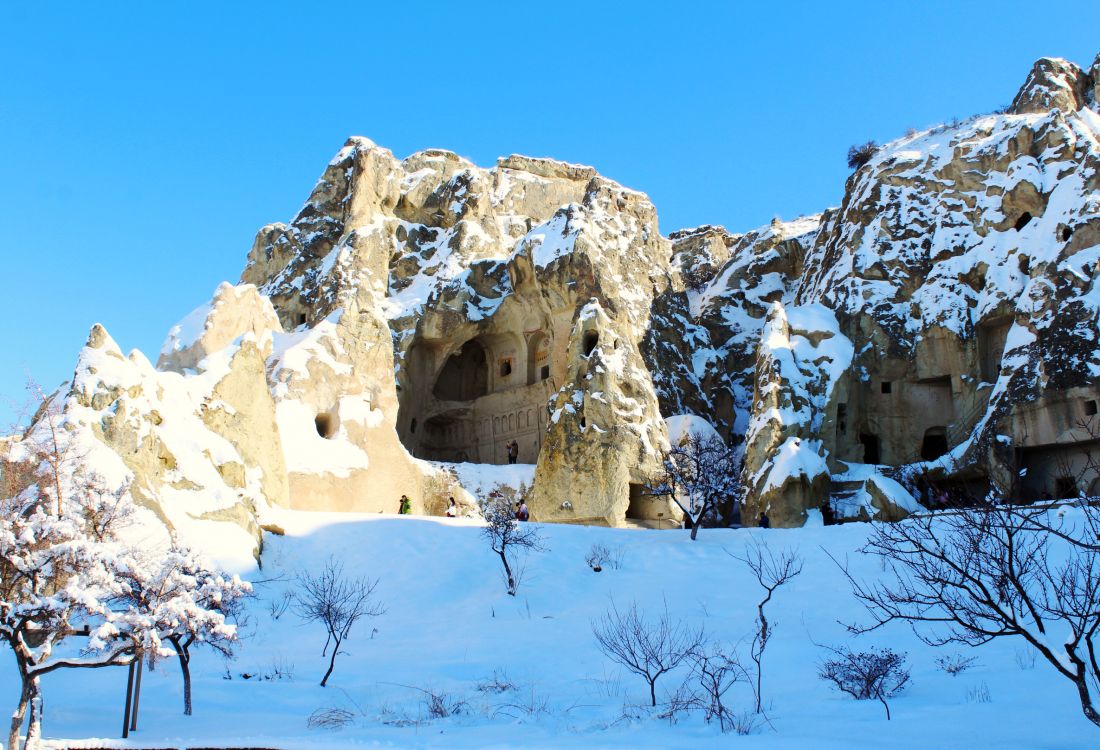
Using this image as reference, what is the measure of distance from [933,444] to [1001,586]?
27.8m

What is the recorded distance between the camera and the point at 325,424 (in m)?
31.4

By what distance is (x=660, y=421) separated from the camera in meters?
33.0

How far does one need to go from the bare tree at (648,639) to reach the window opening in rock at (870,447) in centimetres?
1935

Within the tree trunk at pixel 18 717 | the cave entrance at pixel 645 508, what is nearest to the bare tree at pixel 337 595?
the tree trunk at pixel 18 717

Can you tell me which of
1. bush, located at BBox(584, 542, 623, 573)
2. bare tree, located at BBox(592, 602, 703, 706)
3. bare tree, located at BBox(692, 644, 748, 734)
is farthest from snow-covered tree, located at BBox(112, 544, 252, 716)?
bush, located at BBox(584, 542, 623, 573)

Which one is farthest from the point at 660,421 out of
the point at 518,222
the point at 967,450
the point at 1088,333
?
the point at 518,222

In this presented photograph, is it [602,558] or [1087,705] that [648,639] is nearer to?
[1087,705]

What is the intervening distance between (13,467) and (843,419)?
26.0 m

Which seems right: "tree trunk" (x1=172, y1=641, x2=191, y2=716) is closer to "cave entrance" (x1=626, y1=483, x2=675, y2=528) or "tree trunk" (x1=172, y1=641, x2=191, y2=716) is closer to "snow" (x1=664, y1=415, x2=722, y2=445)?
"cave entrance" (x1=626, y1=483, x2=675, y2=528)

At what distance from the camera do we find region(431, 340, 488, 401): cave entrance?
1793 inches

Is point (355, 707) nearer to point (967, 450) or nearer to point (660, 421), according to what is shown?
point (660, 421)

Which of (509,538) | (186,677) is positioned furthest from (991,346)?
(186,677)

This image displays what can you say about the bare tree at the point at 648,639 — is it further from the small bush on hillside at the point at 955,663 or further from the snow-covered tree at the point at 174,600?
the snow-covered tree at the point at 174,600

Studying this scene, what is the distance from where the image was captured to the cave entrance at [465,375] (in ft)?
149
